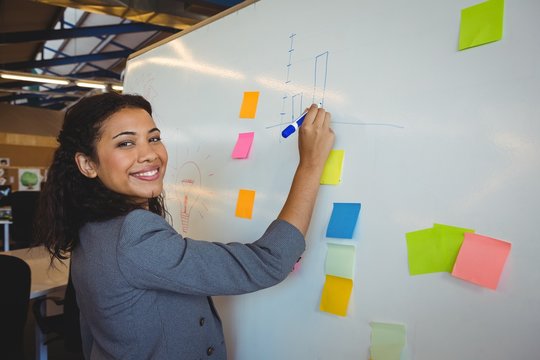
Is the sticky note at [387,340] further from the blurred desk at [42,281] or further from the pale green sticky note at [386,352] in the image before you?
the blurred desk at [42,281]

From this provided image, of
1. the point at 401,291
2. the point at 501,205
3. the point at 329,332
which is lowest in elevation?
the point at 329,332

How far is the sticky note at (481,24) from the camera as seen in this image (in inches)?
26.1

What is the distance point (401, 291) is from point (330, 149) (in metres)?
0.35

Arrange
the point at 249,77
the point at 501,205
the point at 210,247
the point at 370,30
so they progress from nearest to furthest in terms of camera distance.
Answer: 1. the point at 501,205
2. the point at 210,247
3. the point at 370,30
4. the point at 249,77

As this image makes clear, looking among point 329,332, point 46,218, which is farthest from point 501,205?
point 46,218

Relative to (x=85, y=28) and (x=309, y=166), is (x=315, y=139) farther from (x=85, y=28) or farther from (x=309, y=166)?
(x=85, y=28)

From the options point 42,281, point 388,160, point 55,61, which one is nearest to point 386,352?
point 388,160

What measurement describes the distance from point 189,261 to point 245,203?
415 mm

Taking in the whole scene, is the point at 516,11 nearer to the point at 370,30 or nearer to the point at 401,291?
the point at 370,30

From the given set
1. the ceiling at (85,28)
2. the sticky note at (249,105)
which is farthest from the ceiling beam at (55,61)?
the sticky note at (249,105)

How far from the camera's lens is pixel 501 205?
2.11 feet

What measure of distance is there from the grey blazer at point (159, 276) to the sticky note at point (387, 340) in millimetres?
233

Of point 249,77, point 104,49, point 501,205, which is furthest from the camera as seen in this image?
point 104,49

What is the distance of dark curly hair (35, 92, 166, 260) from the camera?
89 centimetres
